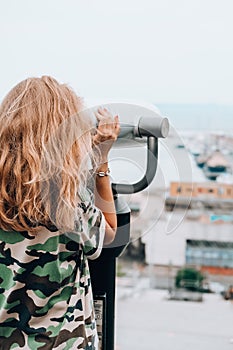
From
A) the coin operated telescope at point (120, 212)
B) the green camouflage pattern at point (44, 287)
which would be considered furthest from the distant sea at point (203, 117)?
the green camouflage pattern at point (44, 287)

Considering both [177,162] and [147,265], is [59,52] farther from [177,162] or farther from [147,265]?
[147,265]

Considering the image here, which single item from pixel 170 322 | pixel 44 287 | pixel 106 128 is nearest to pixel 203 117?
pixel 106 128

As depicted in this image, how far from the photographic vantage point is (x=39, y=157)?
Result: 1255mm

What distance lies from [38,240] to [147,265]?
63 centimetres

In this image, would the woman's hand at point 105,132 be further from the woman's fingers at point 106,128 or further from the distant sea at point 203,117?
the distant sea at point 203,117

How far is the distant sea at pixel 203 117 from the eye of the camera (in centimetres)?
173

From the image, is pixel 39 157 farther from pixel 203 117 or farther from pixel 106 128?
pixel 203 117

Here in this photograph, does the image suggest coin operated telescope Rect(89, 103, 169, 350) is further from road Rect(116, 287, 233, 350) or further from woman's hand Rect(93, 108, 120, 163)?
road Rect(116, 287, 233, 350)

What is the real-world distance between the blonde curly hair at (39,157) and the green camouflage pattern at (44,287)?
0.11 ft

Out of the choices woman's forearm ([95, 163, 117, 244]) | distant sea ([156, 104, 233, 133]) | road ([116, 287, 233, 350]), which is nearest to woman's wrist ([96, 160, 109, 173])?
woman's forearm ([95, 163, 117, 244])

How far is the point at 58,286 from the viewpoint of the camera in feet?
4.14

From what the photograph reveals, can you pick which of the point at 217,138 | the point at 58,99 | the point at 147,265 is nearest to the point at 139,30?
the point at 217,138

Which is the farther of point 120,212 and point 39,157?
point 120,212

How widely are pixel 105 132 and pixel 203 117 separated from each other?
495mm
